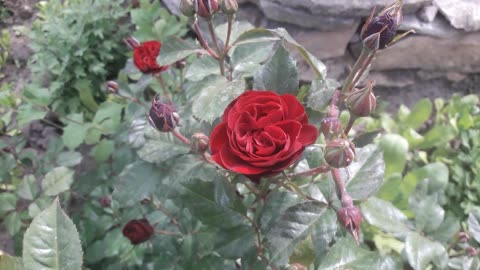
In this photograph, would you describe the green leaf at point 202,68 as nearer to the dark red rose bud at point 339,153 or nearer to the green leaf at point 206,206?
the green leaf at point 206,206

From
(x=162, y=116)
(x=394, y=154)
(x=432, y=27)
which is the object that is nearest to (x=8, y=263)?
(x=162, y=116)

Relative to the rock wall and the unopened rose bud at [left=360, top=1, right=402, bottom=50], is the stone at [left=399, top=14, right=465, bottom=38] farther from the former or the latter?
the unopened rose bud at [left=360, top=1, right=402, bottom=50]

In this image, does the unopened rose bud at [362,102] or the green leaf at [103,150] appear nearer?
the unopened rose bud at [362,102]

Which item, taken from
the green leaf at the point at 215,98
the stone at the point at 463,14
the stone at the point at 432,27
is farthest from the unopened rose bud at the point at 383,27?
the stone at the point at 463,14

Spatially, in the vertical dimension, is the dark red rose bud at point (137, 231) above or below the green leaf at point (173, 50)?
below

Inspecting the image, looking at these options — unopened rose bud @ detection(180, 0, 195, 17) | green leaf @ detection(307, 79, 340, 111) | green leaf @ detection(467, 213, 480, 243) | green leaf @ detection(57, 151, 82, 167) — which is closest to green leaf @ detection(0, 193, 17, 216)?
green leaf @ detection(57, 151, 82, 167)

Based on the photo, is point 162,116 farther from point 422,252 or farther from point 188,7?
point 422,252

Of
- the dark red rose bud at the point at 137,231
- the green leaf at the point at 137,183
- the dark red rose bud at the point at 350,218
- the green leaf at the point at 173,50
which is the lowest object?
the dark red rose bud at the point at 137,231
